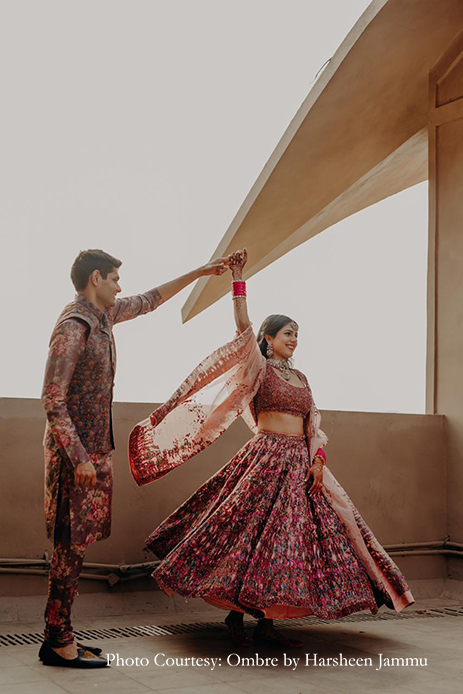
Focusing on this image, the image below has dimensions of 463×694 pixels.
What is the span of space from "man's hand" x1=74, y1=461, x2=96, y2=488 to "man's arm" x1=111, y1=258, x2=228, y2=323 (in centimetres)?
70

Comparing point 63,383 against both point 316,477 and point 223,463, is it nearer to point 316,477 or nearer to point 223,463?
point 316,477

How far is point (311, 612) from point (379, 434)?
1.89 meters

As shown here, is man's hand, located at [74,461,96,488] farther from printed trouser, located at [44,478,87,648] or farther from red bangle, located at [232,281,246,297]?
red bangle, located at [232,281,246,297]

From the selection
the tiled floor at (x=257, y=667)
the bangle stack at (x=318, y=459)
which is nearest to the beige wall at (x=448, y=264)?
the tiled floor at (x=257, y=667)

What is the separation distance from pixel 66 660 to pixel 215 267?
1.77 metres

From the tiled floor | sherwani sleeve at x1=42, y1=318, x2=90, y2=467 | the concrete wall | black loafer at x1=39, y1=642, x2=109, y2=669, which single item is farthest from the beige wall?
sherwani sleeve at x1=42, y1=318, x2=90, y2=467

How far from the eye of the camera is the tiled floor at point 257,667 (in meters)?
2.81

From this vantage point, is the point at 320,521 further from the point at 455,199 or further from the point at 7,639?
the point at 455,199

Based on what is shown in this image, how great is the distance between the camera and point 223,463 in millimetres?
4559

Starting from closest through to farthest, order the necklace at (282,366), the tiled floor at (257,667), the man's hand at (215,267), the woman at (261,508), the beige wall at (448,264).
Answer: the tiled floor at (257,667) → the woman at (261,508) → the man's hand at (215,267) → the necklace at (282,366) → the beige wall at (448,264)

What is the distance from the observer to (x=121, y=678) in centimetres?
289

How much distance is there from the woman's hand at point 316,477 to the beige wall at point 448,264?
1.84 metres

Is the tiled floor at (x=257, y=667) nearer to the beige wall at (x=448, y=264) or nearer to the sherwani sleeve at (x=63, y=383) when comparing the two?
the sherwani sleeve at (x=63, y=383)

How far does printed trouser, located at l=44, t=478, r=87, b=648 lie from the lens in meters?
3.04
